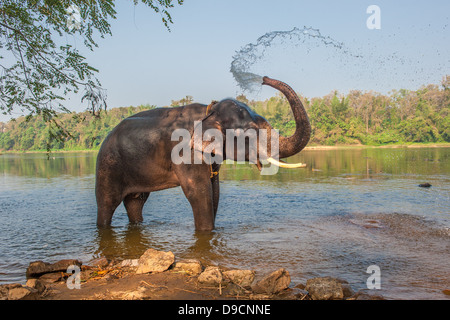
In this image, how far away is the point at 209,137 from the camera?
6.57 metres

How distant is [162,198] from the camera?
38.5ft

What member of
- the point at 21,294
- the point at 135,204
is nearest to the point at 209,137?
the point at 135,204

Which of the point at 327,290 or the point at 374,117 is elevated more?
the point at 374,117

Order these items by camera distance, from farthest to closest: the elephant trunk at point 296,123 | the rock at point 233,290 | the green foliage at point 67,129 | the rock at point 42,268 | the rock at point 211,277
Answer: the green foliage at point 67,129
the elephant trunk at point 296,123
the rock at point 42,268
the rock at point 211,277
the rock at point 233,290

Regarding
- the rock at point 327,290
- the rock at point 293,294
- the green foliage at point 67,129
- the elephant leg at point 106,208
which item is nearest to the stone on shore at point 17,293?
the rock at point 293,294

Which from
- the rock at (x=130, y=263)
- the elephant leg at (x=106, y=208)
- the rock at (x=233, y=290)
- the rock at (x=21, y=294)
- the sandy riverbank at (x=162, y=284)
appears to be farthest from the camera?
the elephant leg at (x=106, y=208)

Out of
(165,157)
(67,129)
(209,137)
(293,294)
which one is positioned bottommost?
(293,294)

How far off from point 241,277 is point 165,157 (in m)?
3.21

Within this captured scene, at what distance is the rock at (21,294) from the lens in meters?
3.88

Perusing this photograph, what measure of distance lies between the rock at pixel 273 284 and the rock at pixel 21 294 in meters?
2.27

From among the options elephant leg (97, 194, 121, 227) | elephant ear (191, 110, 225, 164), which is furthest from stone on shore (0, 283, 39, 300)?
elephant leg (97, 194, 121, 227)

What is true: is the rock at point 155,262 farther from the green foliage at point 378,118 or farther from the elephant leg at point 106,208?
the green foliage at point 378,118

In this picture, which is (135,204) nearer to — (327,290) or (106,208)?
(106,208)

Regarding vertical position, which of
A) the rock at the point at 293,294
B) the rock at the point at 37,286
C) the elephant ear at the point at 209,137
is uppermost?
the elephant ear at the point at 209,137
